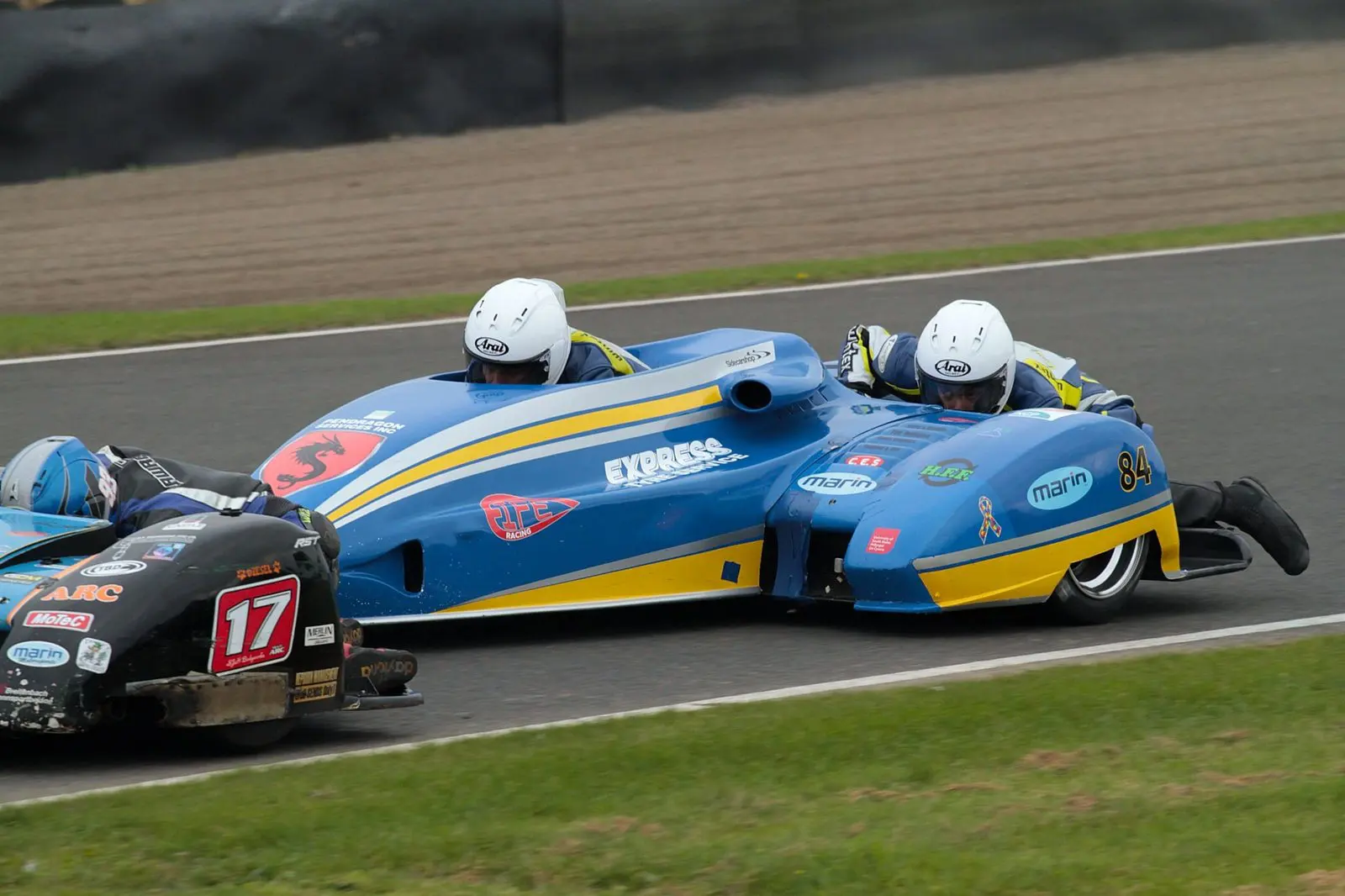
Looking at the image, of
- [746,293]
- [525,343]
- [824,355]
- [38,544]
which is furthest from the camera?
[746,293]

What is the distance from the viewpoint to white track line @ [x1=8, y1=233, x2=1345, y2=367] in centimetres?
1229

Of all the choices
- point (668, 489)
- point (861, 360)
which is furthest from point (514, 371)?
point (861, 360)

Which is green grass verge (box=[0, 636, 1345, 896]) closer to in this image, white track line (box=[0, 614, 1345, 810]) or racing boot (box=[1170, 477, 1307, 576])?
white track line (box=[0, 614, 1345, 810])

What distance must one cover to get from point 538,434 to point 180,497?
4.47 feet

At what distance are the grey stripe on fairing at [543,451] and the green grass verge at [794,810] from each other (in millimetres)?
1400

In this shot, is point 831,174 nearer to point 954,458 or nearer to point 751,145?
point 751,145

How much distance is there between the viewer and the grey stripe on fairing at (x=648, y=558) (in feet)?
23.2

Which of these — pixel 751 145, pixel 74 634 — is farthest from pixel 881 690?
pixel 751 145

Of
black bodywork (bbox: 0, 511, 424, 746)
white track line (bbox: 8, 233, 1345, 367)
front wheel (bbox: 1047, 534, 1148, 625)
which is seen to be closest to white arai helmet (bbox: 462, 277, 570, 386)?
black bodywork (bbox: 0, 511, 424, 746)

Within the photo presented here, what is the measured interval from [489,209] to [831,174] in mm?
2768

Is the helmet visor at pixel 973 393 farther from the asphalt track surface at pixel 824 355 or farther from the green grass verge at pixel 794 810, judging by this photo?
the green grass verge at pixel 794 810

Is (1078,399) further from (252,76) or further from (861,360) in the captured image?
(252,76)

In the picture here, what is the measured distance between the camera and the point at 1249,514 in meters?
7.81

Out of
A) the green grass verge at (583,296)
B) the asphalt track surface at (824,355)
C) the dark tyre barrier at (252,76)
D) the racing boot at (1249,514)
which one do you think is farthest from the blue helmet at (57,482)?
the dark tyre barrier at (252,76)
